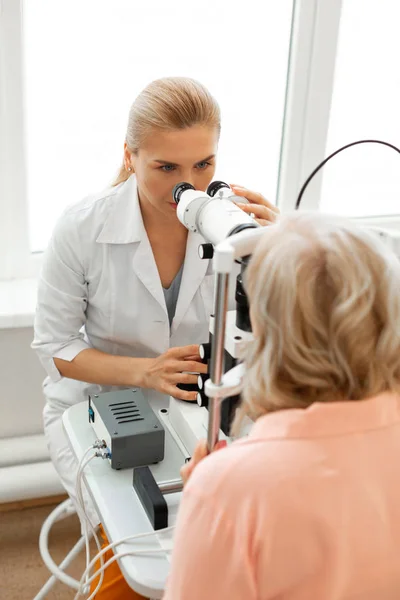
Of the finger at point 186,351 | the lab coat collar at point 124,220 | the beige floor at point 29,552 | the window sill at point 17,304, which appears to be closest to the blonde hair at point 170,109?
the lab coat collar at point 124,220

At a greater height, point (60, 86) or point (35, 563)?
point (60, 86)

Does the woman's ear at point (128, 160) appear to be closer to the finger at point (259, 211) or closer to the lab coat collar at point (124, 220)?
the lab coat collar at point (124, 220)

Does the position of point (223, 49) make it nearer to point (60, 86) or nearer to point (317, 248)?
point (60, 86)

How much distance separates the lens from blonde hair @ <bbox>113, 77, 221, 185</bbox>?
145cm

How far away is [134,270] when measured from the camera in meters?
1.60

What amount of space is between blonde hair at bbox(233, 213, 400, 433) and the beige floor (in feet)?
4.70

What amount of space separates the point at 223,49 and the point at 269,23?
0.59ft

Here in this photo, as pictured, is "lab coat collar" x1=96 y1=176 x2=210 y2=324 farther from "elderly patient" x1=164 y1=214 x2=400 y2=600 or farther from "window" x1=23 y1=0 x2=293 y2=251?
"elderly patient" x1=164 y1=214 x2=400 y2=600

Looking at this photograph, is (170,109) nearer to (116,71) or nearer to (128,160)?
(128,160)

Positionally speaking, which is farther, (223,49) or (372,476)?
(223,49)

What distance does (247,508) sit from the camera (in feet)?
2.51

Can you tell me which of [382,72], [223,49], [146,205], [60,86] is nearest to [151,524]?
[146,205]

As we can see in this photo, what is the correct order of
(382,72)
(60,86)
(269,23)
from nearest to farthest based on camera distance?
(60,86)
(269,23)
(382,72)

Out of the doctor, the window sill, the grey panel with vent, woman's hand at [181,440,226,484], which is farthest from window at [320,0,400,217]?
woman's hand at [181,440,226,484]
